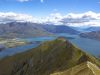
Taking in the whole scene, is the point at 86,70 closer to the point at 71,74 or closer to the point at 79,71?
the point at 79,71

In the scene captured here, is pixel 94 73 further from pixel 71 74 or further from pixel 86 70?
pixel 71 74

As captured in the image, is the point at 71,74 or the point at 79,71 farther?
the point at 71,74

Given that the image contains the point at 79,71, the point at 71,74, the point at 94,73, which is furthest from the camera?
the point at 71,74

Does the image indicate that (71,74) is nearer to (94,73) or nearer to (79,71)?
(79,71)

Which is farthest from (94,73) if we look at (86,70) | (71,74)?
(71,74)

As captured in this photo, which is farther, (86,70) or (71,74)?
(71,74)

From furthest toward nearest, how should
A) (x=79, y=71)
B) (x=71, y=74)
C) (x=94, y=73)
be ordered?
(x=71, y=74) → (x=79, y=71) → (x=94, y=73)
